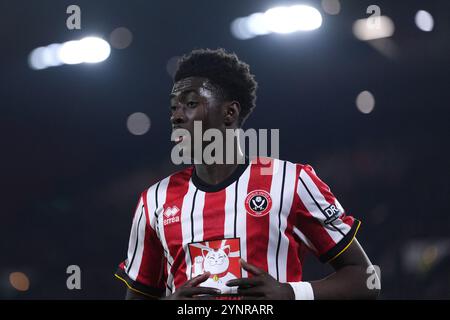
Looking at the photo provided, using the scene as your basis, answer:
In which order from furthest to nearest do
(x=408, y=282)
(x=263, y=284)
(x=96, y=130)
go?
(x=408, y=282) < (x=96, y=130) < (x=263, y=284)

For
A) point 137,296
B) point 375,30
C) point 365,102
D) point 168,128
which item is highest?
point 375,30

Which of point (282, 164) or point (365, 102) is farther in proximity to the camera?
point (365, 102)

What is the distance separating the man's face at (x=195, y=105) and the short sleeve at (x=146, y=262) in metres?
0.32

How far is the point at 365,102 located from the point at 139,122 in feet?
5.84

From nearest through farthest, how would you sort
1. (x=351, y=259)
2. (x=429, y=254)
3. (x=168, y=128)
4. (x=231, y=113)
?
(x=351, y=259), (x=231, y=113), (x=168, y=128), (x=429, y=254)

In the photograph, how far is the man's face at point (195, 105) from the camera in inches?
71.3

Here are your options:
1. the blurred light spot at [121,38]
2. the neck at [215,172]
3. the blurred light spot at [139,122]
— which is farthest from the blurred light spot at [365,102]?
the neck at [215,172]

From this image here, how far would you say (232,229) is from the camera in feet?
5.53

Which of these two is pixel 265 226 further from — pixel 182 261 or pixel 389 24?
pixel 389 24

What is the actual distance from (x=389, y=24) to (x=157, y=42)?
1889 mm

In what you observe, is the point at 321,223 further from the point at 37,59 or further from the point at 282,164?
the point at 37,59

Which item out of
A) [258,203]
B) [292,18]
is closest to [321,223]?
[258,203]
